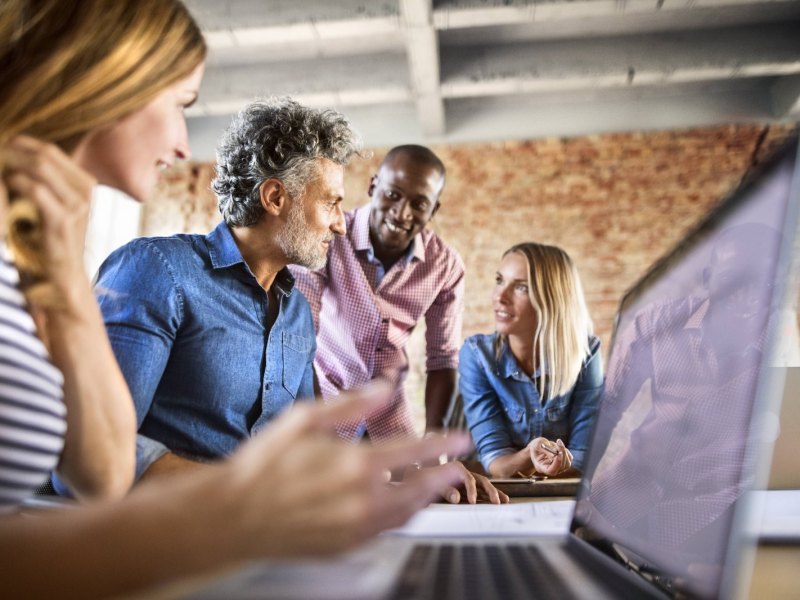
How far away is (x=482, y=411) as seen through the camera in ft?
6.52

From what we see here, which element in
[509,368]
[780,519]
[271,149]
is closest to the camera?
[780,519]

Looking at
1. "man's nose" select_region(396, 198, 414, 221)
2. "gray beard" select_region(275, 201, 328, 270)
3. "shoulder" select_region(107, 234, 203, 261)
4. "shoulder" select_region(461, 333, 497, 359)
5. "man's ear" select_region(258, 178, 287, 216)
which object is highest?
"man's nose" select_region(396, 198, 414, 221)

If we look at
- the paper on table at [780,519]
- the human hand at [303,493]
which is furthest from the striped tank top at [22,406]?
the paper on table at [780,519]

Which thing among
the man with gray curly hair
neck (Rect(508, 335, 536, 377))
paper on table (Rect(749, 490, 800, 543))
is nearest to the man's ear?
A: the man with gray curly hair

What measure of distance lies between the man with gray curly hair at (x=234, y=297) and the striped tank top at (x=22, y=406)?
1.14 ft

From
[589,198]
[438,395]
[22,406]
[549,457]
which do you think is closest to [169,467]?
[22,406]

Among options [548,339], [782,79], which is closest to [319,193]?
[548,339]

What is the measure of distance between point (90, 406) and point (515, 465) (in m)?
1.18

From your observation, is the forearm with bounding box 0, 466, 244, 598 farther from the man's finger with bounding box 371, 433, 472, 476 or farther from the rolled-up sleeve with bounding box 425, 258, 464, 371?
the rolled-up sleeve with bounding box 425, 258, 464, 371

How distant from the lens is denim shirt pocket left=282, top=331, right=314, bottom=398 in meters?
1.31

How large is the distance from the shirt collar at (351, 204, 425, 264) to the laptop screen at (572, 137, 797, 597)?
1574 mm

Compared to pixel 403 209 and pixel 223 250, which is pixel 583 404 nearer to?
pixel 403 209

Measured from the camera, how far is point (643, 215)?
4422mm

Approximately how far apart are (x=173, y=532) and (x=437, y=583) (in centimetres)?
25
